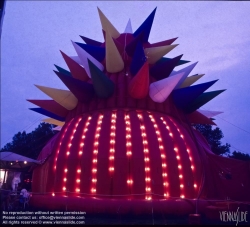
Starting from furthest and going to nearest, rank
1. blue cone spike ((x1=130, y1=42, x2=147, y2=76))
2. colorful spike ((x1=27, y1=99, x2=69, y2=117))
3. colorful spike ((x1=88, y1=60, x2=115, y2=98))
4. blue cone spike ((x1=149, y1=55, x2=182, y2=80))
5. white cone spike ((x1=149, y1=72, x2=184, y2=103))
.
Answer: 1. colorful spike ((x1=27, y1=99, x2=69, y2=117))
2. blue cone spike ((x1=149, y1=55, x2=182, y2=80))
3. blue cone spike ((x1=130, y1=42, x2=147, y2=76))
4. white cone spike ((x1=149, y1=72, x2=184, y2=103))
5. colorful spike ((x1=88, y1=60, x2=115, y2=98))

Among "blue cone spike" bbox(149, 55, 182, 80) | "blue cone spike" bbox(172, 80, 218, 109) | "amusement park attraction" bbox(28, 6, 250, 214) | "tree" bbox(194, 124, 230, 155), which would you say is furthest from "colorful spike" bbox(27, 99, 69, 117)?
"tree" bbox(194, 124, 230, 155)

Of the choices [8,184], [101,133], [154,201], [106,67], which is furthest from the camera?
[8,184]

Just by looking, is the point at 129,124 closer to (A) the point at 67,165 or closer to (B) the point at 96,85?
(B) the point at 96,85

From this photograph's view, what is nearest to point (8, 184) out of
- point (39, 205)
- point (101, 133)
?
point (39, 205)

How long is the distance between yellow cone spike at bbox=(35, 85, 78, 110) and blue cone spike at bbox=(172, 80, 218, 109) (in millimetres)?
5342

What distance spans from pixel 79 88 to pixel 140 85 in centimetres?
298

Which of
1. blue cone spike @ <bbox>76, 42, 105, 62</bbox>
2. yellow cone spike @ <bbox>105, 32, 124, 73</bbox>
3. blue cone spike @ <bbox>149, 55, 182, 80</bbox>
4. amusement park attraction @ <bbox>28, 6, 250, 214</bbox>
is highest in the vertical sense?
blue cone spike @ <bbox>76, 42, 105, 62</bbox>

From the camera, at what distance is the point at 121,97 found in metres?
13.6

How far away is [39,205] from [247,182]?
9.53 m

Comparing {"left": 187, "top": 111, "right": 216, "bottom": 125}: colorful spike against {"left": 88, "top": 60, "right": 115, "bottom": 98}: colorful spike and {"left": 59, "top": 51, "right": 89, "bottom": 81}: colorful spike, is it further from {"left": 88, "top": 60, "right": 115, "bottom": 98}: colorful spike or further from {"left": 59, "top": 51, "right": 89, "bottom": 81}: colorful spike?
{"left": 59, "top": 51, "right": 89, "bottom": 81}: colorful spike

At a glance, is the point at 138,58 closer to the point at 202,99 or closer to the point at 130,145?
the point at 202,99

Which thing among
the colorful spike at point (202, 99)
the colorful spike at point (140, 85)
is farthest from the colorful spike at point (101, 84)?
the colorful spike at point (202, 99)

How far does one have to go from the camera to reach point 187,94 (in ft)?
45.7

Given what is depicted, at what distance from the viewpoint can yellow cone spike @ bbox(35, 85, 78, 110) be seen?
14.2 meters
